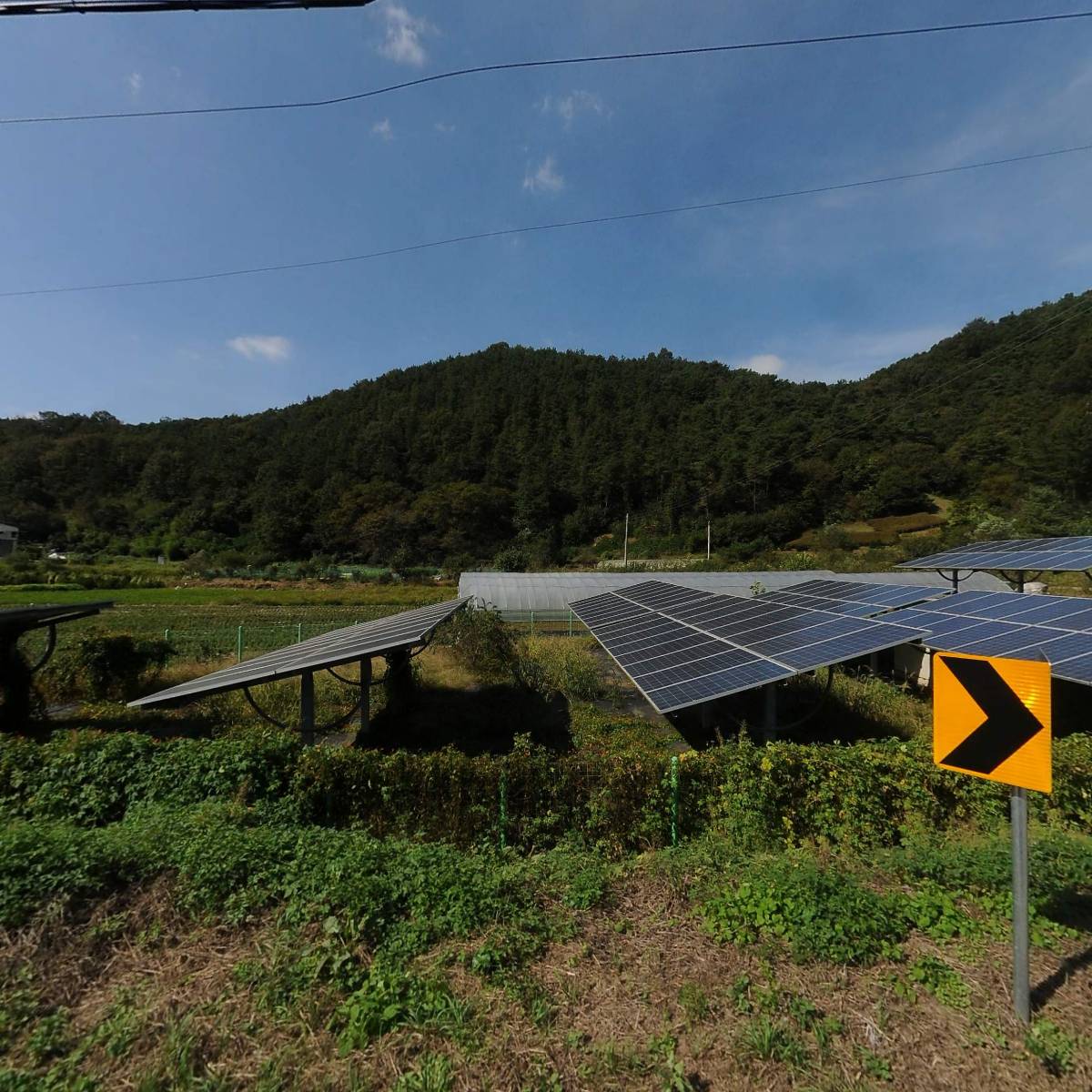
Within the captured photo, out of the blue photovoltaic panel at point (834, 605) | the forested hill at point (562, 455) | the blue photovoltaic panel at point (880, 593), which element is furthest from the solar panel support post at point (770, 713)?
the forested hill at point (562, 455)

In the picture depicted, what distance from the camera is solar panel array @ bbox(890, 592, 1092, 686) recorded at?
27.4 feet

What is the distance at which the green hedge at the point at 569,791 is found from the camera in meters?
5.25

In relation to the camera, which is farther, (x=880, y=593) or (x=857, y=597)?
(x=880, y=593)

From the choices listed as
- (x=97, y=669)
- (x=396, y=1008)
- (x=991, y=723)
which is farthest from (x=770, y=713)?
(x=97, y=669)

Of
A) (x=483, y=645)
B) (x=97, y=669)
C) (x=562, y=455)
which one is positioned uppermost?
(x=562, y=455)

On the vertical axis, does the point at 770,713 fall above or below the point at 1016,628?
below

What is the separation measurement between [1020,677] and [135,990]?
517 cm

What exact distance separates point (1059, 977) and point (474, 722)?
914 centimetres

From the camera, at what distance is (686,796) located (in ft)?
17.9

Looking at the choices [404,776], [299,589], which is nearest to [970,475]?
[299,589]

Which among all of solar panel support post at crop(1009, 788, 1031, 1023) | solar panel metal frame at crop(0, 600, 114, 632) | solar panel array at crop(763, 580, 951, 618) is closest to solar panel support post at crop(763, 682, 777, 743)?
solar panel array at crop(763, 580, 951, 618)

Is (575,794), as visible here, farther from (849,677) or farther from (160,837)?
(849,677)

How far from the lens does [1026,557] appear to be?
57.1 feet

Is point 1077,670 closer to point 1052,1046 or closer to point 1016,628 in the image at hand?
point 1016,628
